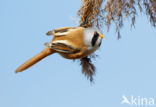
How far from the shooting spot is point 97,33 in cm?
122

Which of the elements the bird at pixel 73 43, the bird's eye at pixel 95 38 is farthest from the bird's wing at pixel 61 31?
the bird's eye at pixel 95 38

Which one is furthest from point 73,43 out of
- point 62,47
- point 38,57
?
point 38,57

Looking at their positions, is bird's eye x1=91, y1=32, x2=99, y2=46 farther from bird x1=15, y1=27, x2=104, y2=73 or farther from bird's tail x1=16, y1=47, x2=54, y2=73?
bird's tail x1=16, y1=47, x2=54, y2=73

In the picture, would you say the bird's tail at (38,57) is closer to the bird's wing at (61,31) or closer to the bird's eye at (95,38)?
the bird's wing at (61,31)

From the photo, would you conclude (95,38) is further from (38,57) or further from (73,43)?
(38,57)

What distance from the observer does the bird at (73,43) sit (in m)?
1.22

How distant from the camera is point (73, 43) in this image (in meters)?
1.23

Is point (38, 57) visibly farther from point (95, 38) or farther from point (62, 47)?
point (95, 38)

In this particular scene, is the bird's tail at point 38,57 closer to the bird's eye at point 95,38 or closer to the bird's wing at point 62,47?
the bird's wing at point 62,47

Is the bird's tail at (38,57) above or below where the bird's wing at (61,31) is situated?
below

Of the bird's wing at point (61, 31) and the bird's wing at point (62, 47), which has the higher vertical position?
the bird's wing at point (61, 31)

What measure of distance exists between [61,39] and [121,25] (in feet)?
3.23

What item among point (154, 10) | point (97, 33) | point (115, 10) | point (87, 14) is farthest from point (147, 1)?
point (97, 33)

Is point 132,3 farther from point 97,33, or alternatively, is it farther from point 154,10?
point 97,33
